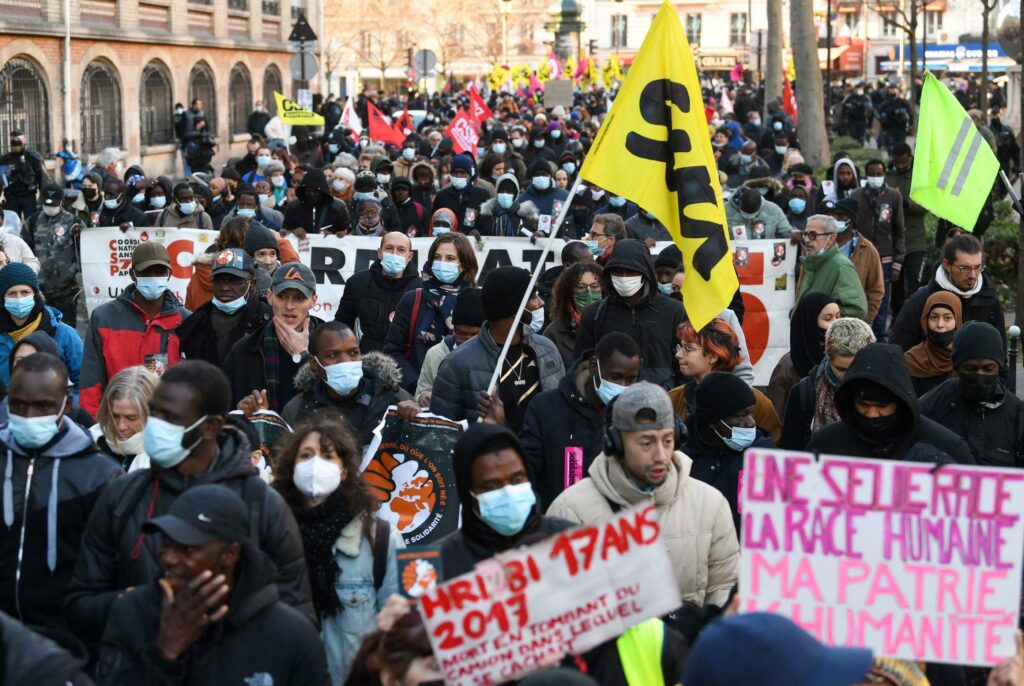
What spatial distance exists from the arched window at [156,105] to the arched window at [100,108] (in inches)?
64.4

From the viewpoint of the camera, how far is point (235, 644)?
3.70 meters

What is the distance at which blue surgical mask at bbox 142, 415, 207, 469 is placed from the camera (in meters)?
4.47

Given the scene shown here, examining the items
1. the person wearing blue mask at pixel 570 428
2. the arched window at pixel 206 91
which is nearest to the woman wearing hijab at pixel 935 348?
the person wearing blue mask at pixel 570 428

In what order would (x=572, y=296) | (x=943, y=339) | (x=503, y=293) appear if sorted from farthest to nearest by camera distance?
(x=572, y=296) → (x=943, y=339) → (x=503, y=293)

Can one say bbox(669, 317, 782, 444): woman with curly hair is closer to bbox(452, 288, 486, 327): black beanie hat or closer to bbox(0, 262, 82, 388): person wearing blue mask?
bbox(452, 288, 486, 327): black beanie hat

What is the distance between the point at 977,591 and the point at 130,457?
3.28 metres

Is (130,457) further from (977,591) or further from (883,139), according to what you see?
(883,139)

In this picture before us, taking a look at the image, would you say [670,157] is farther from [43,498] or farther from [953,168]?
[43,498]

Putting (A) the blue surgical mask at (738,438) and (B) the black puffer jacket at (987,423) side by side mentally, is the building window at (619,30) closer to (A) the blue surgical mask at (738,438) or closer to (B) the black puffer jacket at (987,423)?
(B) the black puffer jacket at (987,423)

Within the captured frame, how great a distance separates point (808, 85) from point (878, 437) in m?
25.7

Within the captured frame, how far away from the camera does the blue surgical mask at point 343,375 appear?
20.3 feet

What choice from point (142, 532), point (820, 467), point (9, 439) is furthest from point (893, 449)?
point (9, 439)

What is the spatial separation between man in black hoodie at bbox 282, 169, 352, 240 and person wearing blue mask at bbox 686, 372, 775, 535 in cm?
685

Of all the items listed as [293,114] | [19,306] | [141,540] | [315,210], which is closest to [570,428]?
[141,540]
